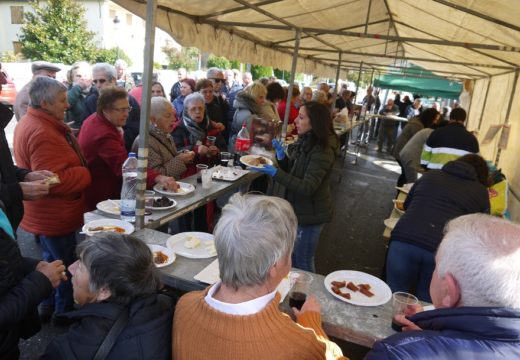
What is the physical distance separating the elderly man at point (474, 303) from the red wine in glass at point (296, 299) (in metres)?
0.73

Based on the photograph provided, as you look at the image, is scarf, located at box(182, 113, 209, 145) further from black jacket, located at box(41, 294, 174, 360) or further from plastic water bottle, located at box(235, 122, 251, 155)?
black jacket, located at box(41, 294, 174, 360)

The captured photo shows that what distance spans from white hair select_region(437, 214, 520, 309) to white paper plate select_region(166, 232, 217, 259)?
142 centimetres

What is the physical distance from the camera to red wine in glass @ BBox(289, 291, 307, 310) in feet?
6.07

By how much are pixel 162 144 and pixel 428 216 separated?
2266 millimetres

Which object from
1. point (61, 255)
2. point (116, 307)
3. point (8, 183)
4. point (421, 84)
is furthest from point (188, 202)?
point (421, 84)

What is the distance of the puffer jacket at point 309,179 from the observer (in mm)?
3080

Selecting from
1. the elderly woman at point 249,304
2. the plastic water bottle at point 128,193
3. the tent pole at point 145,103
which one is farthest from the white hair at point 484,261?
the plastic water bottle at point 128,193

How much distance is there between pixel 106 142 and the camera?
2.97 meters

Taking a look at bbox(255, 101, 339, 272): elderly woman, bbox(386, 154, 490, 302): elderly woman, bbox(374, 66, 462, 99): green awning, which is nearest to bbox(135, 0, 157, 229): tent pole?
bbox(255, 101, 339, 272): elderly woman

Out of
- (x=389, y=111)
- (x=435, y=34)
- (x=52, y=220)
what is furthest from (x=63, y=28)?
(x=52, y=220)

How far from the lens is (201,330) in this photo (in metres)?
1.29

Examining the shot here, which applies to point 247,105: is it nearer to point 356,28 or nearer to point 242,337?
point 356,28

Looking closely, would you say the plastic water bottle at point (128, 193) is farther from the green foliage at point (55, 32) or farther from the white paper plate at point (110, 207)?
the green foliage at point (55, 32)

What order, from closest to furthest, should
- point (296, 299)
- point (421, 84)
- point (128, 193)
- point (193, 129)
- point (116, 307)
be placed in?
1. point (116, 307)
2. point (296, 299)
3. point (128, 193)
4. point (193, 129)
5. point (421, 84)
